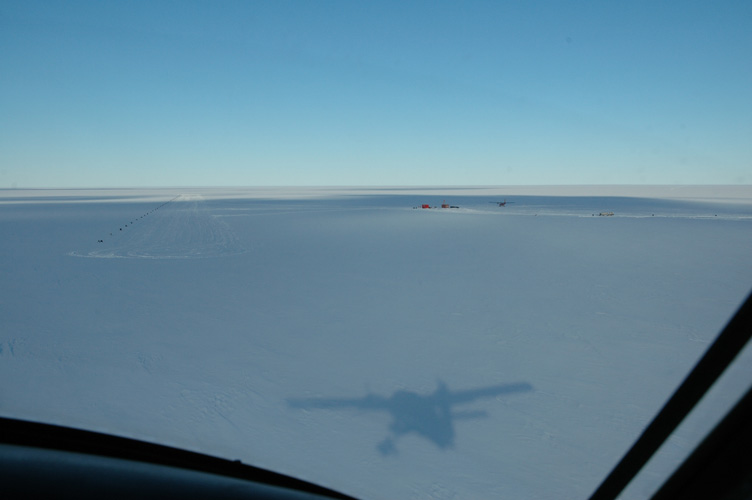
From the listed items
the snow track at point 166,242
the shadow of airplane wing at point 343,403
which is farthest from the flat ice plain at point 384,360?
the snow track at point 166,242

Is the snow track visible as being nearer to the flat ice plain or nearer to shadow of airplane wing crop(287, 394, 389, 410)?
the flat ice plain

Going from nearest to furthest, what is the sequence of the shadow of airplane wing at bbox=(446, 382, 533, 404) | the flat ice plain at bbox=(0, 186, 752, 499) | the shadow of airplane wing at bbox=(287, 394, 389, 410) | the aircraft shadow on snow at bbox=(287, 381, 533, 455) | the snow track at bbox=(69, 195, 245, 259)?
the flat ice plain at bbox=(0, 186, 752, 499)
the aircraft shadow on snow at bbox=(287, 381, 533, 455)
the shadow of airplane wing at bbox=(287, 394, 389, 410)
the shadow of airplane wing at bbox=(446, 382, 533, 404)
the snow track at bbox=(69, 195, 245, 259)

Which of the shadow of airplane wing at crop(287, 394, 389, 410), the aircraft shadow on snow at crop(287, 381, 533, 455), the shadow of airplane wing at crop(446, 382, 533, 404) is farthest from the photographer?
the shadow of airplane wing at crop(446, 382, 533, 404)

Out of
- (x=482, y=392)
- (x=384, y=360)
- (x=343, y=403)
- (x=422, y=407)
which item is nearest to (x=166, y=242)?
(x=384, y=360)

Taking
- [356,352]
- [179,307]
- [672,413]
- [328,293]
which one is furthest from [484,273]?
[672,413]

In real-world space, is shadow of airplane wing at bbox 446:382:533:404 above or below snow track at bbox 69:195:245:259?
above

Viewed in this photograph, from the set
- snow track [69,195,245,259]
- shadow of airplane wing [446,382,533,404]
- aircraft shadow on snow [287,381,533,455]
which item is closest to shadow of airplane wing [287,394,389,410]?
aircraft shadow on snow [287,381,533,455]

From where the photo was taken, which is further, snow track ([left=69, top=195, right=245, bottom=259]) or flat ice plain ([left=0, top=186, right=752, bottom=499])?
snow track ([left=69, top=195, right=245, bottom=259])

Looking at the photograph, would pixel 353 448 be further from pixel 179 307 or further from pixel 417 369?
pixel 179 307
